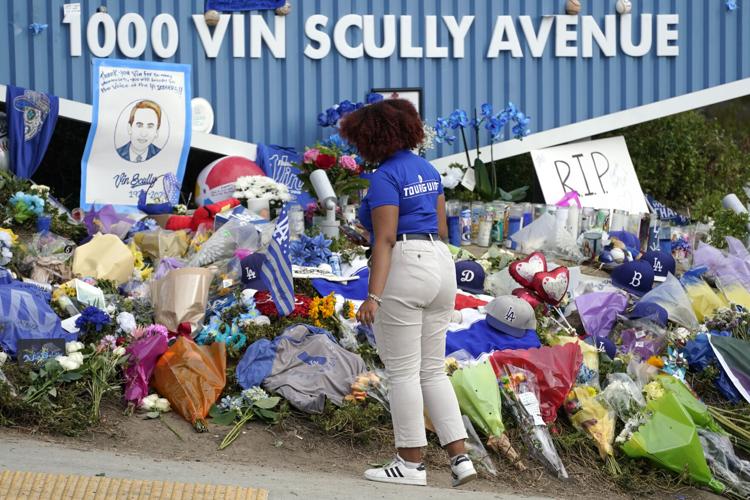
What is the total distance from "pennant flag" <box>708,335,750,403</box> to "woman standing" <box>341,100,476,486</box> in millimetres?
2647

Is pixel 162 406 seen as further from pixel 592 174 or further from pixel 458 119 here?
pixel 592 174

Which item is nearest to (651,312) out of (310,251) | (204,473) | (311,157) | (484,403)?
(484,403)

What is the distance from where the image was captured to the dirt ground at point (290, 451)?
5.24 m

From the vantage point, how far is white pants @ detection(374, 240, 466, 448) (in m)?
4.40

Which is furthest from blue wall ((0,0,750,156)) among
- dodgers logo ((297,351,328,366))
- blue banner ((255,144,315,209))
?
dodgers logo ((297,351,328,366))

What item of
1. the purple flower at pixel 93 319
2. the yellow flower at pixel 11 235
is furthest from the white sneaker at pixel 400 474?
the yellow flower at pixel 11 235

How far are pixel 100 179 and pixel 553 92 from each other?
4189 mm

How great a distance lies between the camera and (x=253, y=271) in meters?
6.78

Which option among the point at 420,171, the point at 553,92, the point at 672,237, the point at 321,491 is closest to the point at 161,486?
the point at 321,491

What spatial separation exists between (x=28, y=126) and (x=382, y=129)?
5095 mm

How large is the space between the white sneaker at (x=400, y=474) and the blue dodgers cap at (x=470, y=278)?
2.66 m

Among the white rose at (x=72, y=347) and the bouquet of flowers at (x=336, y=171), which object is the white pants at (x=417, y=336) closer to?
the white rose at (x=72, y=347)

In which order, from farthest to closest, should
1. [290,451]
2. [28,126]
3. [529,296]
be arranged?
[28,126]
[529,296]
[290,451]

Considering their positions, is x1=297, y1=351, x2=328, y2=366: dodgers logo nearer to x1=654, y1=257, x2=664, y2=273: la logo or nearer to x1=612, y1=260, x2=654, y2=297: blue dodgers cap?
x1=612, y1=260, x2=654, y2=297: blue dodgers cap
